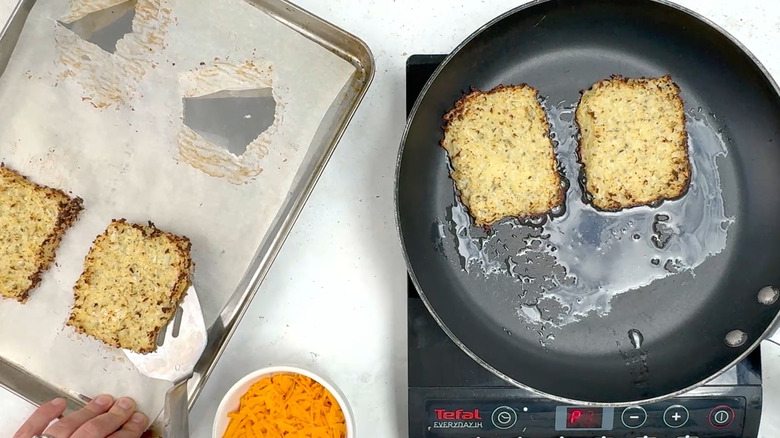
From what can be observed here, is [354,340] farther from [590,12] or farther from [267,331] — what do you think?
[590,12]

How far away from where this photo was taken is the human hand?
1300 mm

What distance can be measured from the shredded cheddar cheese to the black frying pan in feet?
0.97

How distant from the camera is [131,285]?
4.50 ft

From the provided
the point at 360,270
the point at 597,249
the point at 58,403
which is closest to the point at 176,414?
the point at 58,403

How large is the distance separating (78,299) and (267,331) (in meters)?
0.39

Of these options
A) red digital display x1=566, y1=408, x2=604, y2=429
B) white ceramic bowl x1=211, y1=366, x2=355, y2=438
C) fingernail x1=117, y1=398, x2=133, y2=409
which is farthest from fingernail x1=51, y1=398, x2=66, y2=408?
red digital display x1=566, y1=408, x2=604, y2=429

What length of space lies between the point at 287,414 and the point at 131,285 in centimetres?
42

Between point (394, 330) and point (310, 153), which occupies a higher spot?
point (310, 153)

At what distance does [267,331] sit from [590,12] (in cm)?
95

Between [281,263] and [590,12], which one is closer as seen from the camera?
[590,12]

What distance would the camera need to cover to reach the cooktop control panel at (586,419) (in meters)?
1.29

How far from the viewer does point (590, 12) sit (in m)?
1.35

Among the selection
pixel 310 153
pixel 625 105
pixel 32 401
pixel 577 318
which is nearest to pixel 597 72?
pixel 625 105

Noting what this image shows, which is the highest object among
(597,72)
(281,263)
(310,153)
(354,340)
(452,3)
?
(452,3)
